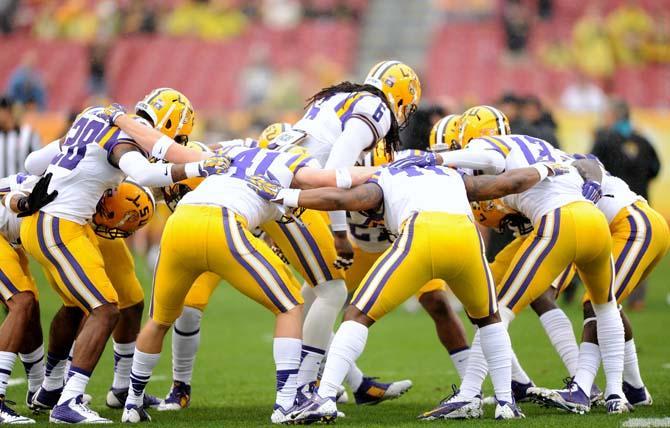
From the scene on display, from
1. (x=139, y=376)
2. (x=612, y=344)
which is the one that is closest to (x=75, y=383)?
(x=139, y=376)

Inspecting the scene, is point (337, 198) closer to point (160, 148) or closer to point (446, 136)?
point (160, 148)

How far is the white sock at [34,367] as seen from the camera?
7.32 metres

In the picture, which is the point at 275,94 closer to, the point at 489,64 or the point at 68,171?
the point at 489,64

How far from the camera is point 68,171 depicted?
666 centimetres

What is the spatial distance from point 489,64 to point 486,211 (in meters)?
14.2

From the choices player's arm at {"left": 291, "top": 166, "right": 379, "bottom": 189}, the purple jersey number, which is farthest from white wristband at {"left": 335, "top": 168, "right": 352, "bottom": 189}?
the purple jersey number

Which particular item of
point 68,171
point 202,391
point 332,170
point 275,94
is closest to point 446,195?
point 332,170

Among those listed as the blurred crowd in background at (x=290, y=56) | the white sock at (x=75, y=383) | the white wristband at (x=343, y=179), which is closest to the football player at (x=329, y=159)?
the white wristband at (x=343, y=179)

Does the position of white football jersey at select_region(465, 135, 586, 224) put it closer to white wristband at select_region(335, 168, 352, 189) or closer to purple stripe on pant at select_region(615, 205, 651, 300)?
Answer: purple stripe on pant at select_region(615, 205, 651, 300)

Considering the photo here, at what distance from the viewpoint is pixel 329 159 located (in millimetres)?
6957

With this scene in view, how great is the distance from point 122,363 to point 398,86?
2672 mm

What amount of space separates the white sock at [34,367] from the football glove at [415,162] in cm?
280

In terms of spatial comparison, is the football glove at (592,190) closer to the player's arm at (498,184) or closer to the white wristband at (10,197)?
the player's arm at (498,184)

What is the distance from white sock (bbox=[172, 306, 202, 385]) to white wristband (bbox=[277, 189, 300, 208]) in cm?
154
